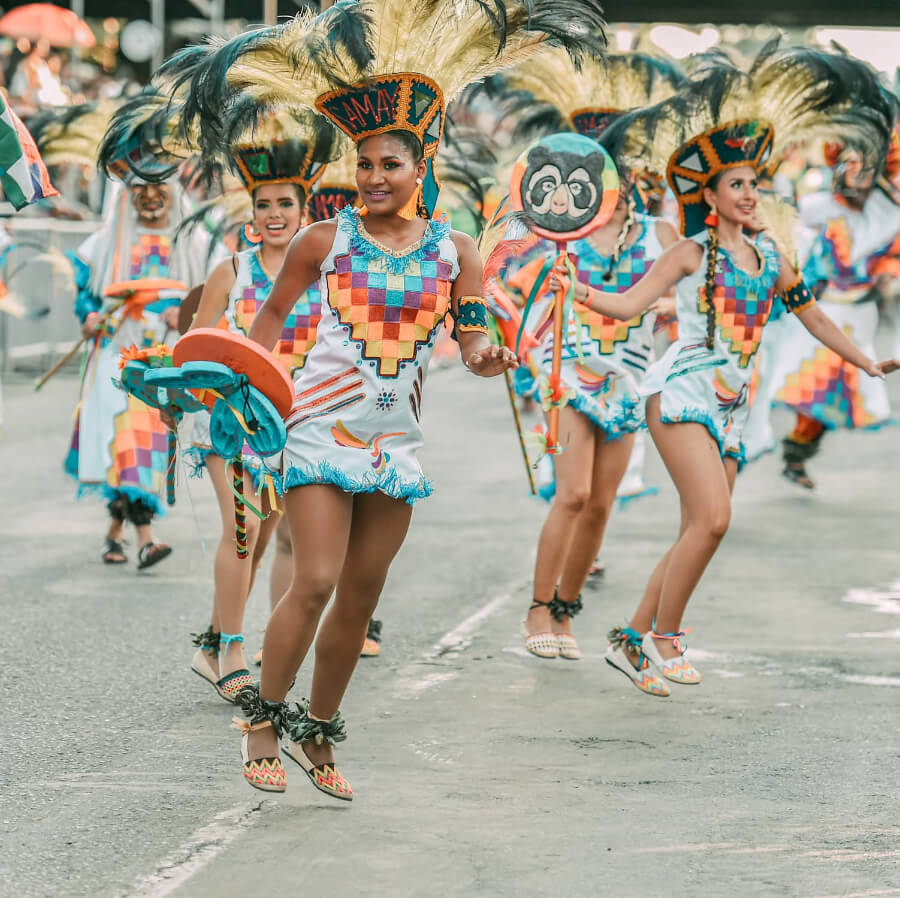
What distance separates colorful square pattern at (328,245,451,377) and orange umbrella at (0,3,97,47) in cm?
1437

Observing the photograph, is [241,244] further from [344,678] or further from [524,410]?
[524,410]

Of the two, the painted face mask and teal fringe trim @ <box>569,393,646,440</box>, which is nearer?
the painted face mask

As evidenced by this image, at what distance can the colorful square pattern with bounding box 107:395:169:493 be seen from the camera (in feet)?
28.8

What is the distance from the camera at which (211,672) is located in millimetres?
6199

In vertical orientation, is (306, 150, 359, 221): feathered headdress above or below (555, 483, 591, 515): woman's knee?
above

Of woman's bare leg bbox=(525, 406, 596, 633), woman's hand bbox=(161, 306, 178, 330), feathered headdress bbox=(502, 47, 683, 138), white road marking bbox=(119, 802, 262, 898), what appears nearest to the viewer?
white road marking bbox=(119, 802, 262, 898)

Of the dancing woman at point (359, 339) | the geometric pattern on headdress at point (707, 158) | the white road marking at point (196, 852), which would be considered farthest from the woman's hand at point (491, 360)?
the geometric pattern on headdress at point (707, 158)

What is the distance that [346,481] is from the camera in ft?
15.4

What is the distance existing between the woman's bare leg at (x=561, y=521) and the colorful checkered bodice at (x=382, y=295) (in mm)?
2302

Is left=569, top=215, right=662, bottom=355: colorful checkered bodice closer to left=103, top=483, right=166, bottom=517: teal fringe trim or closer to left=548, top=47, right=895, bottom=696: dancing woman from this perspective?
left=548, top=47, right=895, bottom=696: dancing woman

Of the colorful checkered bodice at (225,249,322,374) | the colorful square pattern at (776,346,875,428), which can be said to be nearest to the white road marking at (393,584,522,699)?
the colorful checkered bodice at (225,249,322,374)

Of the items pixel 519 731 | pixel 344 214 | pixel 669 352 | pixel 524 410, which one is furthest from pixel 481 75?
pixel 524 410

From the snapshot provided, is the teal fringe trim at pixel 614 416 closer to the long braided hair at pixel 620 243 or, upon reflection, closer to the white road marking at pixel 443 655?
the long braided hair at pixel 620 243

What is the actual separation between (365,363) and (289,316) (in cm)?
147
